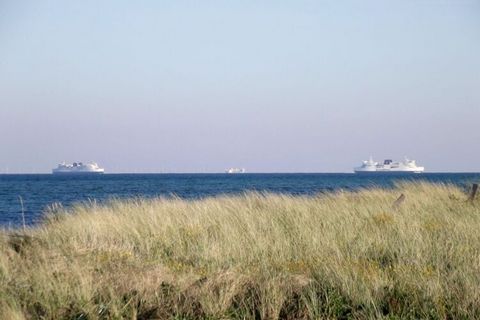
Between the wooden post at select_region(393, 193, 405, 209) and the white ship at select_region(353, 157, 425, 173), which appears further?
the white ship at select_region(353, 157, 425, 173)

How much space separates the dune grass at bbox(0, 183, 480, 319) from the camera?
7594 mm

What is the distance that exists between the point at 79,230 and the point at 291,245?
12.1ft

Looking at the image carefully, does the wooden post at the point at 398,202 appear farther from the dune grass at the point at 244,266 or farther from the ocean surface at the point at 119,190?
the ocean surface at the point at 119,190

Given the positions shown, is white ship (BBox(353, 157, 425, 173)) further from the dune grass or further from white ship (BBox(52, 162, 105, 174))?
the dune grass

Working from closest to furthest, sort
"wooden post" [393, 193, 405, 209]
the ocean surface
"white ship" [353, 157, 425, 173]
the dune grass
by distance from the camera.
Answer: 1. the dune grass
2. "wooden post" [393, 193, 405, 209]
3. the ocean surface
4. "white ship" [353, 157, 425, 173]

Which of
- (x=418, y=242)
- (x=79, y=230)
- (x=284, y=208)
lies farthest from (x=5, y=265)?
(x=284, y=208)

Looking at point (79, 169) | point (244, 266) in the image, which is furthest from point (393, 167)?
point (244, 266)

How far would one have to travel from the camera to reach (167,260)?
1038 centimetres

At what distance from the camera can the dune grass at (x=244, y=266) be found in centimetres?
759

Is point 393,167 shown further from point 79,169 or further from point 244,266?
point 244,266

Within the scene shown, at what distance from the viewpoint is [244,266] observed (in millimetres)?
9430

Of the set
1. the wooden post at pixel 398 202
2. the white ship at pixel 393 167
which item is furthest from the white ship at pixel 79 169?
the wooden post at pixel 398 202

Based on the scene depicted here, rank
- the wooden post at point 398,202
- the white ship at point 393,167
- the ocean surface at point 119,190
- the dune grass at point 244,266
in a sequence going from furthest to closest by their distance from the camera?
the white ship at point 393,167 < the ocean surface at point 119,190 < the wooden post at point 398,202 < the dune grass at point 244,266

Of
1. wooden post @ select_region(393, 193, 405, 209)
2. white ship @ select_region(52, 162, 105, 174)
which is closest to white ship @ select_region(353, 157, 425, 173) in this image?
white ship @ select_region(52, 162, 105, 174)
